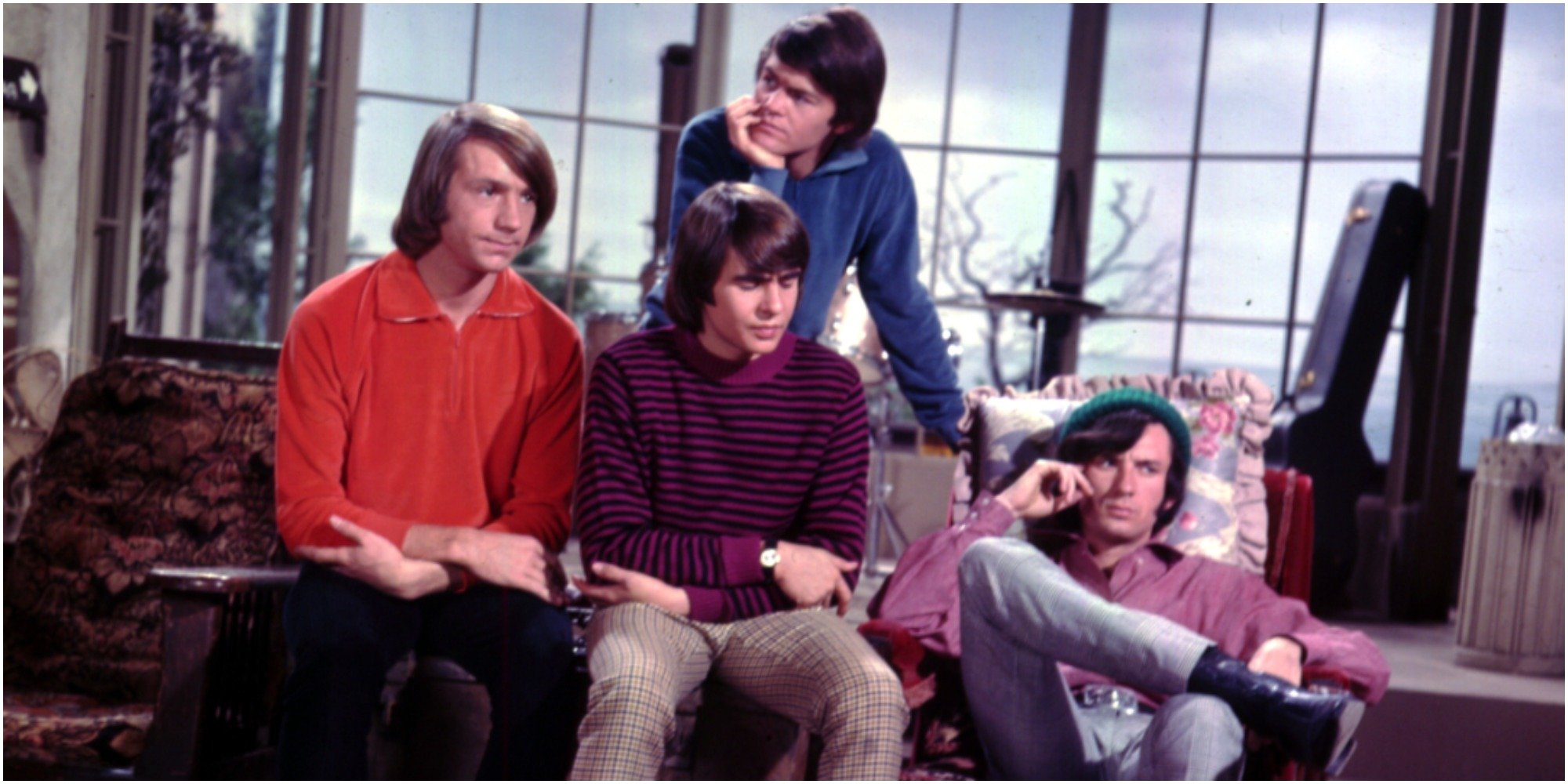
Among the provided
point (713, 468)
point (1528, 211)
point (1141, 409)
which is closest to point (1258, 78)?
point (1528, 211)

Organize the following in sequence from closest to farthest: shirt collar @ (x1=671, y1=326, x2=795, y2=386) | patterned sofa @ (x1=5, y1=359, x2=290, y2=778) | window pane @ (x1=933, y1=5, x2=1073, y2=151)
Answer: shirt collar @ (x1=671, y1=326, x2=795, y2=386) < patterned sofa @ (x1=5, y1=359, x2=290, y2=778) < window pane @ (x1=933, y1=5, x2=1073, y2=151)

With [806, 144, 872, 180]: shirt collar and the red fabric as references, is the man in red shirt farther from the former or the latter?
[806, 144, 872, 180]: shirt collar

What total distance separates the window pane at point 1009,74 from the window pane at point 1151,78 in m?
0.18

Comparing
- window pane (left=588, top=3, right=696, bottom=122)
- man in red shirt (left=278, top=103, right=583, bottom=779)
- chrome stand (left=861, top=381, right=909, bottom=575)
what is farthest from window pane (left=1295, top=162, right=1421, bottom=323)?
man in red shirt (left=278, top=103, right=583, bottom=779)

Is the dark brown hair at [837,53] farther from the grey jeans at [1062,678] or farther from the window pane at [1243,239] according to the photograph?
the window pane at [1243,239]

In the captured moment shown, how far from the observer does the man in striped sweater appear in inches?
80.7

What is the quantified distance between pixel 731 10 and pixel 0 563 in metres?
3.56

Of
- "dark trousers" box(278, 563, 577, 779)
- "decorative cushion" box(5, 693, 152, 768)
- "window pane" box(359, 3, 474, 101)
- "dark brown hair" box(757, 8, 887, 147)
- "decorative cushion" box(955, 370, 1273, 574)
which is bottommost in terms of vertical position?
"decorative cushion" box(5, 693, 152, 768)

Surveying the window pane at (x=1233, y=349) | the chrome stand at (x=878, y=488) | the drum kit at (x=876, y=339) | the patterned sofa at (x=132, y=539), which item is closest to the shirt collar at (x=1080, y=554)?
the patterned sofa at (x=132, y=539)

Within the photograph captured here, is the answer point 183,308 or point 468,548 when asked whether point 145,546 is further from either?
point 183,308

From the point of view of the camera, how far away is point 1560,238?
4.38 meters

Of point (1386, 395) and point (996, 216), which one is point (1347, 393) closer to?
point (1386, 395)

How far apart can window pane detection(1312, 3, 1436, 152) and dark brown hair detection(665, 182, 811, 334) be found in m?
3.71

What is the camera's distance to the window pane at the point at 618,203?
5.13m
